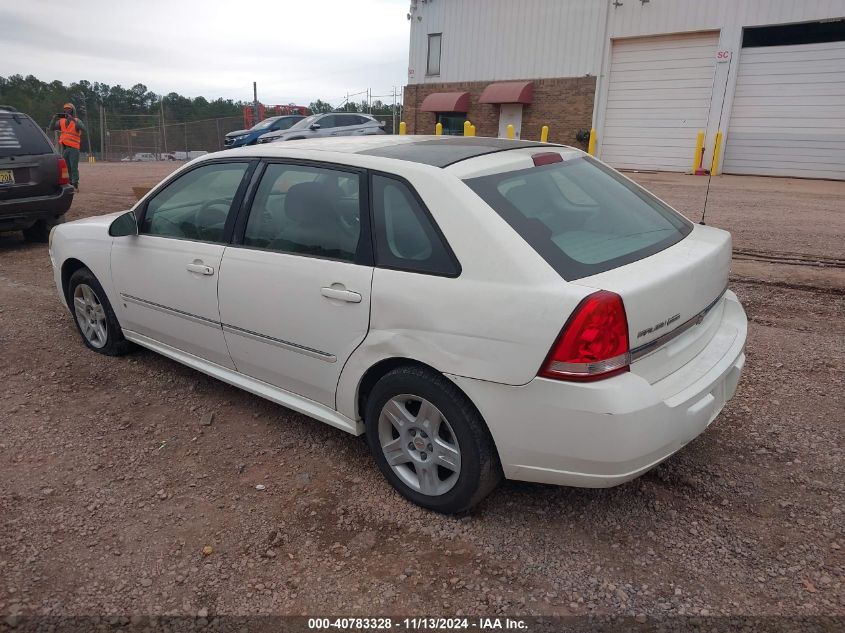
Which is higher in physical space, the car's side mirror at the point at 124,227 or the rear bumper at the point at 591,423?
the car's side mirror at the point at 124,227

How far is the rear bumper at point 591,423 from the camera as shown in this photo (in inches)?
92.0

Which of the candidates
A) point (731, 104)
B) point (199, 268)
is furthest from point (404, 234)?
point (731, 104)

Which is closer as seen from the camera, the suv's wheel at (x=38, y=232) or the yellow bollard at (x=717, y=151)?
the suv's wheel at (x=38, y=232)

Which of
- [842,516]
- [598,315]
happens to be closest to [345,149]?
[598,315]

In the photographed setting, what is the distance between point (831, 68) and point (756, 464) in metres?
18.5

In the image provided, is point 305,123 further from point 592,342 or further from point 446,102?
point 592,342

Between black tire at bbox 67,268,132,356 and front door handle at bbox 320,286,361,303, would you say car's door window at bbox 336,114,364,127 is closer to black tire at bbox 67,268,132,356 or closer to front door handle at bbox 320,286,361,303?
black tire at bbox 67,268,132,356

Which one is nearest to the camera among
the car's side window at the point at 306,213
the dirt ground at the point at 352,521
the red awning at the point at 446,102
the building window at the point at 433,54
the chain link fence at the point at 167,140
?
the dirt ground at the point at 352,521

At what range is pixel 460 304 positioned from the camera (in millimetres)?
2537

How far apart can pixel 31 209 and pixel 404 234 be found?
24.6ft

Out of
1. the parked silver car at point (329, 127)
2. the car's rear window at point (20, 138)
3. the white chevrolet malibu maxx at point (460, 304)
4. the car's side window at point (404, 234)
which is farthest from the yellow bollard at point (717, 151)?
the car's side window at point (404, 234)

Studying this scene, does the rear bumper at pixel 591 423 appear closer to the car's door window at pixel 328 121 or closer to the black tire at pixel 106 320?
the black tire at pixel 106 320

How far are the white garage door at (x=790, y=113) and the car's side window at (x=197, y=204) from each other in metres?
19.0

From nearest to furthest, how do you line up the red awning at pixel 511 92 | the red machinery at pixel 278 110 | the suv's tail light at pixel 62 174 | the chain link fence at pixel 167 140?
1. the suv's tail light at pixel 62 174
2. the red awning at pixel 511 92
3. the chain link fence at pixel 167 140
4. the red machinery at pixel 278 110
